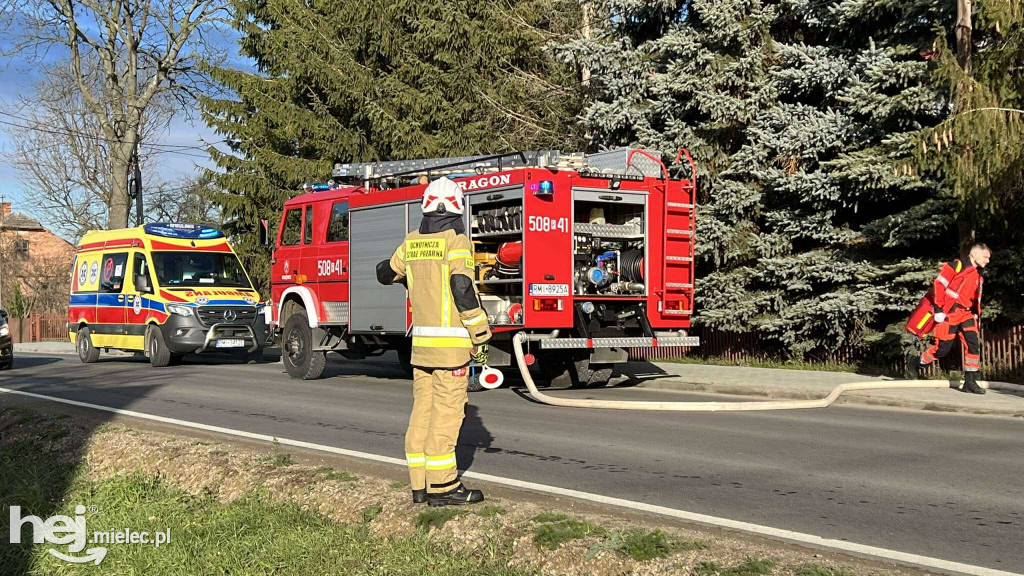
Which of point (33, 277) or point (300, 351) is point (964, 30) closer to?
point (300, 351)

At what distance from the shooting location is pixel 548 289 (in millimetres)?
12359

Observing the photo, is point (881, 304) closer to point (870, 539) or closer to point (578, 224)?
point (578, 224)

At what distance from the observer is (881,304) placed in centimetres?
1460

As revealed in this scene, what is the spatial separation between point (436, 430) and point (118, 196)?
30667mm

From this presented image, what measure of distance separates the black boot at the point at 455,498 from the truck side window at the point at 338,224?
981 cm

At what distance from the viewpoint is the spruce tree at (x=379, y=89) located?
23.8 meters

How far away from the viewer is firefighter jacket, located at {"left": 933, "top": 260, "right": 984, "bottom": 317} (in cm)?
1179

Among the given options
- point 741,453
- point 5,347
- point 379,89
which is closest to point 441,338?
point 741,453

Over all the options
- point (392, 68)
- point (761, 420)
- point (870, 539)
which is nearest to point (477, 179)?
point (761, 420)

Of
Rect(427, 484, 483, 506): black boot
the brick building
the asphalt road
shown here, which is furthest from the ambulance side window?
the brick building

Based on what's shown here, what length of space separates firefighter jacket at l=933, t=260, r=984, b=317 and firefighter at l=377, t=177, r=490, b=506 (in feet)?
26.5

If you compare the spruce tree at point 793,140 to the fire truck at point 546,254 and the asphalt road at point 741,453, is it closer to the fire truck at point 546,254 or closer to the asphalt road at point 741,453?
the fire truck at point 546,254

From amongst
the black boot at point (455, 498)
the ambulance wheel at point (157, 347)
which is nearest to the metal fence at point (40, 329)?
the ambulance wheel at point (157, 347)

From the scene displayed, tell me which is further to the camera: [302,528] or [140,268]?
[140,268]
